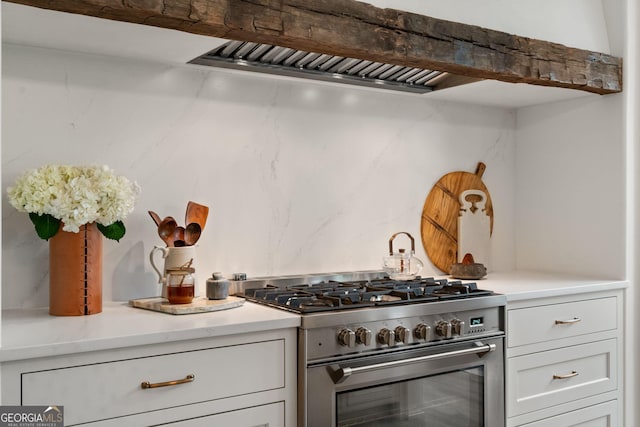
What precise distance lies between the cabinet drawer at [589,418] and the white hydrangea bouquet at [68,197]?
178 cm

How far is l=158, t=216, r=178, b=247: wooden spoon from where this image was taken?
6.96ft

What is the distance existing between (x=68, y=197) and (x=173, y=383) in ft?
2.16

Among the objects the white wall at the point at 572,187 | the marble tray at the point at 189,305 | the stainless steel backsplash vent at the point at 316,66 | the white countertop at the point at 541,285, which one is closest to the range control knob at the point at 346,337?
the marble tray at the point at 189,305

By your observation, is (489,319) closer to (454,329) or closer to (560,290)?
(454,329)

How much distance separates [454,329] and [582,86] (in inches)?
49.4

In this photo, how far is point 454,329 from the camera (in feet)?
6.95

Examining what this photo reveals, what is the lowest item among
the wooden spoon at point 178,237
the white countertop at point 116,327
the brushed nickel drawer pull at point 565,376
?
the brushed nickel drawer pull at point 565,376

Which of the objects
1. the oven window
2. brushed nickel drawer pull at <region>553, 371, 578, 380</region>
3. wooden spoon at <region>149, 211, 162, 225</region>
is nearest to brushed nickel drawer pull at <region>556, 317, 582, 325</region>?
brushed nickel drawer pull at <region>553, 371, 578, 380</region>

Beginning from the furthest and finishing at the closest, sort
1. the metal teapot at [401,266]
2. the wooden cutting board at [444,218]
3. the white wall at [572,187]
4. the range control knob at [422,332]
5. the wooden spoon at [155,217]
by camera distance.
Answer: the wooden cutting board at [444,218] → the white wall at [572,187] → the metal teapot at [401,266] → the wooden spoon at [155,217] → the range control knob at [422,332]

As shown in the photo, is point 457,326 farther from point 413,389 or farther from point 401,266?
point 401,266

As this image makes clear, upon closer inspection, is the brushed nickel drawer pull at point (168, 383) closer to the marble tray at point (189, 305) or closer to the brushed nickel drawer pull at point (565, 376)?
the marble tray at point (189, 305)

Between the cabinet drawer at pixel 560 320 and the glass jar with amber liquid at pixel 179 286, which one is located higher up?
the glass jar with amber liquid at pixel 179 286

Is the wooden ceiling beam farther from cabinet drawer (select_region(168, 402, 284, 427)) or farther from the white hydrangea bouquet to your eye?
cabinet drawer (select_region(168, 402, 284, 427))

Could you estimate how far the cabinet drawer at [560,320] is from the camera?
2.35m
